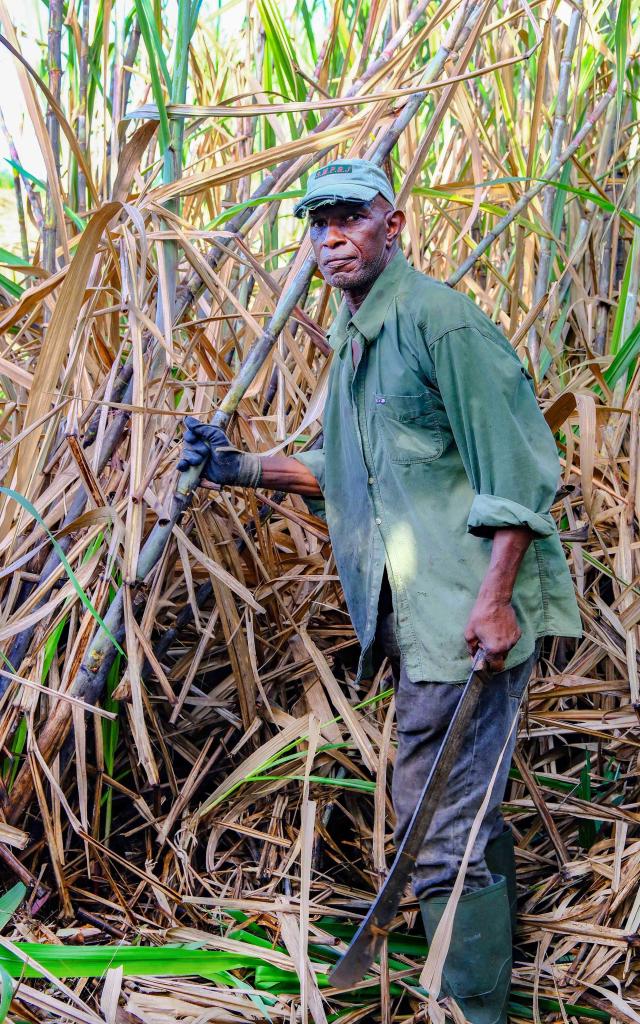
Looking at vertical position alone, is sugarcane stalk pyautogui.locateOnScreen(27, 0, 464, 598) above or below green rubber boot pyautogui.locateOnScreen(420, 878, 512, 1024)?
above

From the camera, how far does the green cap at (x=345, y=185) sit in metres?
1.58

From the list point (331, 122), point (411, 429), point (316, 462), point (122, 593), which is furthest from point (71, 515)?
point (331, 122)

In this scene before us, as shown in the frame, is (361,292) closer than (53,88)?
Yes

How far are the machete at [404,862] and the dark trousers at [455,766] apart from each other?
0.33 ft

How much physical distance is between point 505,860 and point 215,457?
0.91 metres

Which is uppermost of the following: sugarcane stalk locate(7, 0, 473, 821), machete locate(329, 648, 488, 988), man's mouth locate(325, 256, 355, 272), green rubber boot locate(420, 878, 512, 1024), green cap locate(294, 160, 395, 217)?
green cap locate(294, 160, 395, 217)

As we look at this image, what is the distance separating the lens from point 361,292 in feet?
5.53

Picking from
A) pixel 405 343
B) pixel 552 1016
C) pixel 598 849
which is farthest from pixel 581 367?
pixel 552 1016

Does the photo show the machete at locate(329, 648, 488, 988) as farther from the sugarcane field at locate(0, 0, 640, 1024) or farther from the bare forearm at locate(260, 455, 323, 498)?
the bare forearm at locate(260, 455, 323, 498)

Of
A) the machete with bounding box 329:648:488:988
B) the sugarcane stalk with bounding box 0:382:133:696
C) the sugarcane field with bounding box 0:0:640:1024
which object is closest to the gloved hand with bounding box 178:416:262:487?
the sugarcane field with bounding box 0:0:640:1024

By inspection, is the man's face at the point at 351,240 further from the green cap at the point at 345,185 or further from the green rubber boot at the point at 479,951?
the green rubber boot at the point at 479,951

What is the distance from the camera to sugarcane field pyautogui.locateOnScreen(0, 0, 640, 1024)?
156 centimetres

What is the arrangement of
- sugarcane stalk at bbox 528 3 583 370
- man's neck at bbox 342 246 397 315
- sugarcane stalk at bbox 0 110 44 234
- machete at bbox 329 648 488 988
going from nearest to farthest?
machete at bbox 329 648 488 988 < man's neck at bbox 342 246 397 315 < sugarcane stalk at bbox 0 110 44 234 < sugarcane stalk at bbox 528 3 583 370

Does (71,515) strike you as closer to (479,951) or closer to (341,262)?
(341,262)
